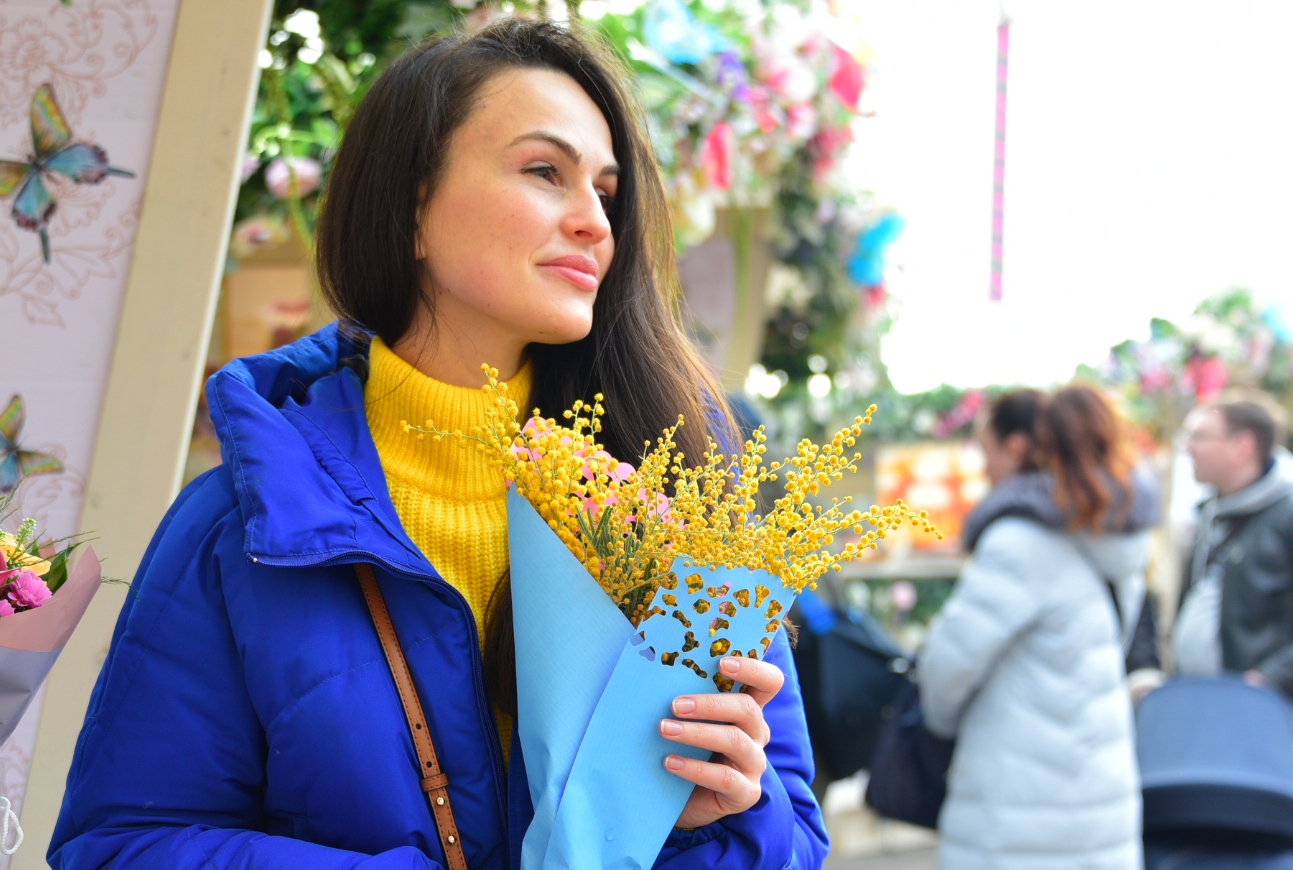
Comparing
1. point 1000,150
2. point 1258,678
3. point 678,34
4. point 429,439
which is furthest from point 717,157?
point 1000,150

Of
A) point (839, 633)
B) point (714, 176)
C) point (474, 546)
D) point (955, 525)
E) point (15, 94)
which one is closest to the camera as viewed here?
point (474, 546)

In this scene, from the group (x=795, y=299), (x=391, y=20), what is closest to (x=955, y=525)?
(x=795, y=299)

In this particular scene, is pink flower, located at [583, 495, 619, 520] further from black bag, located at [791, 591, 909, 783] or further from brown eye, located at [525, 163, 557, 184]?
black bag, located at [791, 591, 909, 783]

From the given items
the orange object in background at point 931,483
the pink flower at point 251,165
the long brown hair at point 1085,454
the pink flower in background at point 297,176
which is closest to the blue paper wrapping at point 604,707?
the pink flower in background at point 297,176

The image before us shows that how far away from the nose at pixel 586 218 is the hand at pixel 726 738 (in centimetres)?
60

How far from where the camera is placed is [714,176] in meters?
2.99

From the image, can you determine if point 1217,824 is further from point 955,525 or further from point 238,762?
point 955,525

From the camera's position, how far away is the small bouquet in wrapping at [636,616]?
3.77 feet

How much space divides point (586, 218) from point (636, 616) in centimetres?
53

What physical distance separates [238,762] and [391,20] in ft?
5.93

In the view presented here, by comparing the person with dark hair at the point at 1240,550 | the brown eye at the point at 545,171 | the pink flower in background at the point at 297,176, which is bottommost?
the person with dark hair at the point at 1240,550

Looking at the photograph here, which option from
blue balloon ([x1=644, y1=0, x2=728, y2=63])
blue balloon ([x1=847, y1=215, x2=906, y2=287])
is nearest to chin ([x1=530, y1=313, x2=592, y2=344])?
blue balloon ([x1=644, y1=0, x2=728, y2=63])

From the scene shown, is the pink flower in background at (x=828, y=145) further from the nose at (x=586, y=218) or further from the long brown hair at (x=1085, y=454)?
the nose at (x=586, y=218)

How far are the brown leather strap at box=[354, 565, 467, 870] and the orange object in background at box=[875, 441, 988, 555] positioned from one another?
6.31 meters
